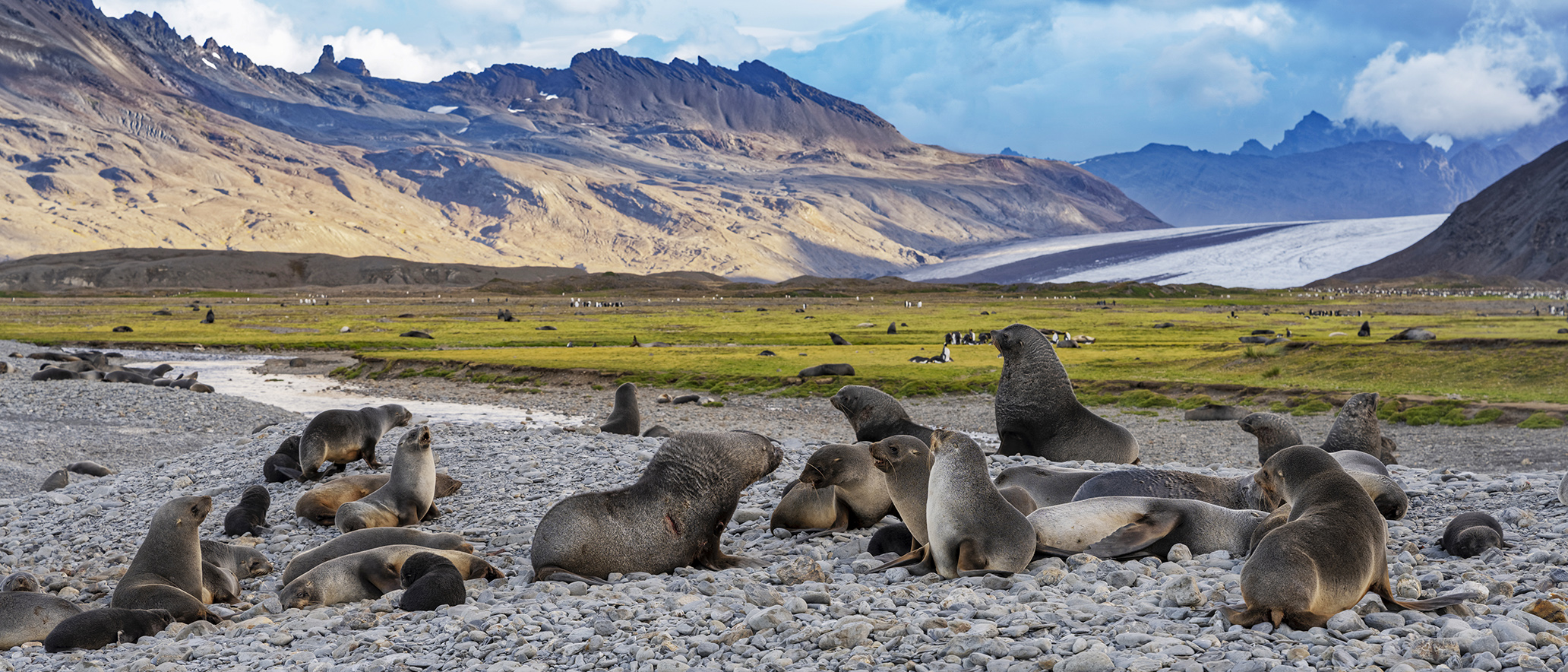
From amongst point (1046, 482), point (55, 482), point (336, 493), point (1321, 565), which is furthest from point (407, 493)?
point (1321, 565)

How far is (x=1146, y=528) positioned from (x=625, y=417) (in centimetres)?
1283

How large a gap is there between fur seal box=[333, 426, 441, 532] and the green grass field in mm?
18226

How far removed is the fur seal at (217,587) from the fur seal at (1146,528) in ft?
22.4

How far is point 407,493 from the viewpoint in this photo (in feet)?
37.4

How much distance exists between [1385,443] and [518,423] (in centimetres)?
1696

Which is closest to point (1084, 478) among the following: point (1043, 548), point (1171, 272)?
point (1043, 548)

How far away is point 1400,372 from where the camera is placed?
27.9 meters

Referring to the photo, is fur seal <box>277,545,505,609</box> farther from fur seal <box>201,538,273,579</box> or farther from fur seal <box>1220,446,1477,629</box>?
fur seal <box>1220,446,1477,629</box>

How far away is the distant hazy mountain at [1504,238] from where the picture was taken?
146 meters

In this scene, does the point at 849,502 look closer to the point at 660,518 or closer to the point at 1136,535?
the point at 660,518

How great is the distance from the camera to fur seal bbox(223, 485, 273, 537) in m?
11.5

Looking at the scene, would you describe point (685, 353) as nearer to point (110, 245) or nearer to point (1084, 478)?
point (1084, 478)

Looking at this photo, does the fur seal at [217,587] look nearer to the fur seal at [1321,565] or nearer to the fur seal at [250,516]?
the fur seal at [250,516]

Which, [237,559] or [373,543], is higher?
[373,543]
